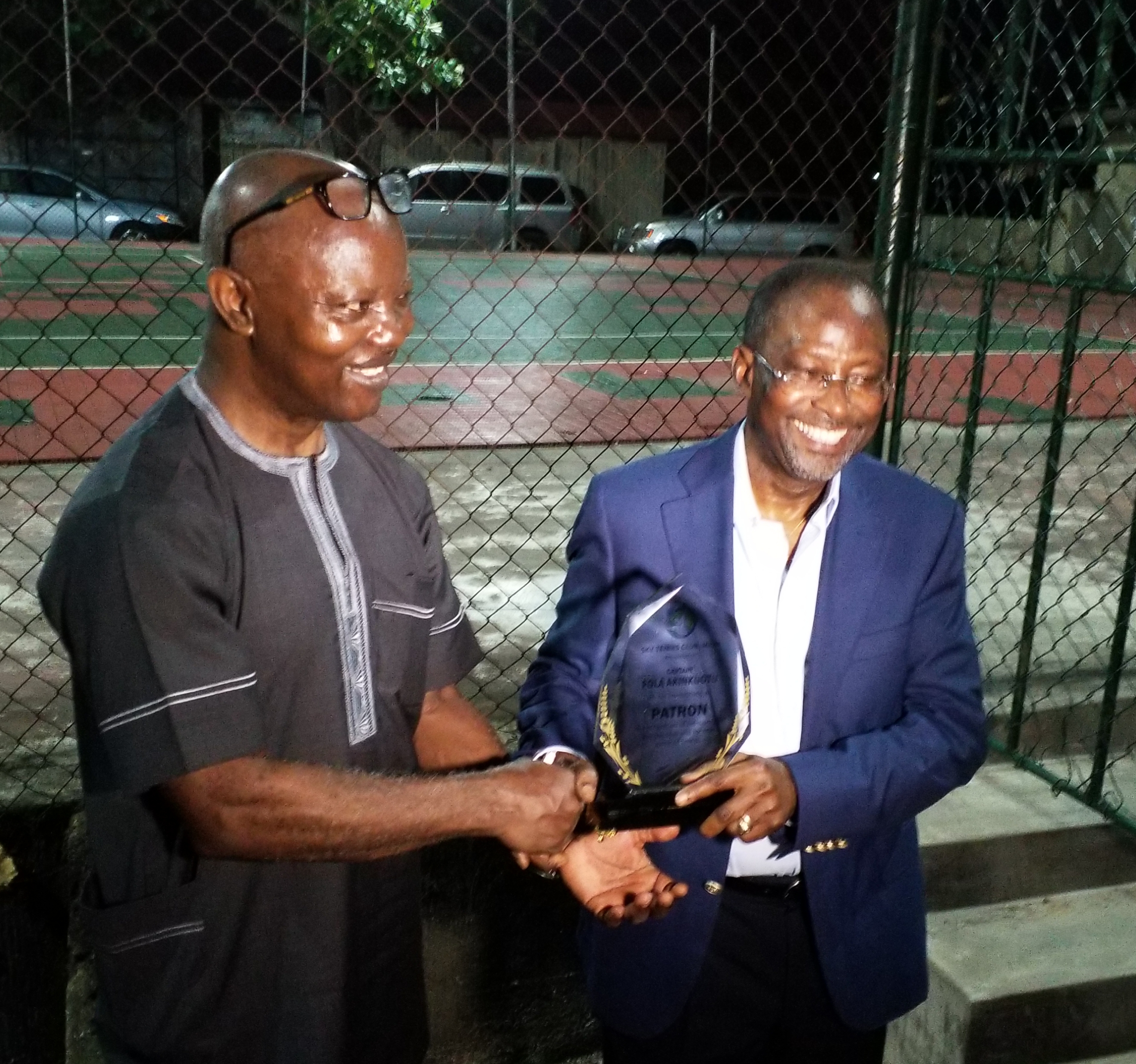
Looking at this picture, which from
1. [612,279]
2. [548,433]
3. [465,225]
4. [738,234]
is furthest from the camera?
[738,234]

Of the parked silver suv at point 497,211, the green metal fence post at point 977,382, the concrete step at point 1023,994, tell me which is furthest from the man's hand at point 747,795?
the parked silver suv at point 497,211

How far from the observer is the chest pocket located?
174 centimetres

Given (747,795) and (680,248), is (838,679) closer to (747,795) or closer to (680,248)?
(747,795)

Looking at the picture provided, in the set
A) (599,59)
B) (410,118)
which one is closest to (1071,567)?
(410,118)

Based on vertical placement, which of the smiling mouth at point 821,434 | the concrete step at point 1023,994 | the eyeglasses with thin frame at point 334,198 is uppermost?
the eyeglasses with thin frame at point 334,198

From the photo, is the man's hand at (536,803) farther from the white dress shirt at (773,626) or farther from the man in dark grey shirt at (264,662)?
the white dress shirt at (773,626)

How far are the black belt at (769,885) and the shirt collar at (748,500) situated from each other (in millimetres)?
585

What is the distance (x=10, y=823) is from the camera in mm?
2955

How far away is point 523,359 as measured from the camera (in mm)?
11359

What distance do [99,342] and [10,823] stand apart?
32.3 ft

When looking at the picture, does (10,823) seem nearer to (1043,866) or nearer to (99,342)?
(1043,866)

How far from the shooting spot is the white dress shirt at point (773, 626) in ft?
6.37

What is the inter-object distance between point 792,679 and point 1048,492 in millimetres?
1549

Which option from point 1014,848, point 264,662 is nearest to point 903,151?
point 1014,848
